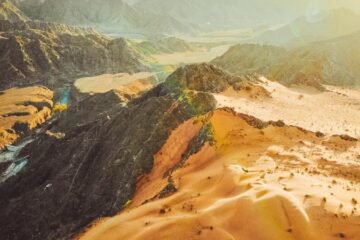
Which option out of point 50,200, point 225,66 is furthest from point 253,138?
point 225,66

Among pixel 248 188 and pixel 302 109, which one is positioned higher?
pixel 248 188

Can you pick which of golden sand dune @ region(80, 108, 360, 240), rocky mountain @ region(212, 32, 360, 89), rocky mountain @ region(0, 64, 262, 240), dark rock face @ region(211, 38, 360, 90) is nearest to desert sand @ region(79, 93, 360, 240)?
golden sand dune @ region(80, 108, 360, 240)

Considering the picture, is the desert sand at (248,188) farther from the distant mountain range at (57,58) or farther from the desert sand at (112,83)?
the distant mountain range at (57,58)

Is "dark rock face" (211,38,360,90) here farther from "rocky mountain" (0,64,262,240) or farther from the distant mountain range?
the distant mountain range

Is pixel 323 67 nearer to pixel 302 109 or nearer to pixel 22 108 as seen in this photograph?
pixel 302 109

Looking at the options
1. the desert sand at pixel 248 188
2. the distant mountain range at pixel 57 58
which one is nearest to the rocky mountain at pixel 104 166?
the desert sand at pixel 248 188

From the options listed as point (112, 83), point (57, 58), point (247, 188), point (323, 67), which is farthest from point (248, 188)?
point (57, 58)

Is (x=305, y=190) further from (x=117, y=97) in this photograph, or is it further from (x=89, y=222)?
(x=117, y=97)
